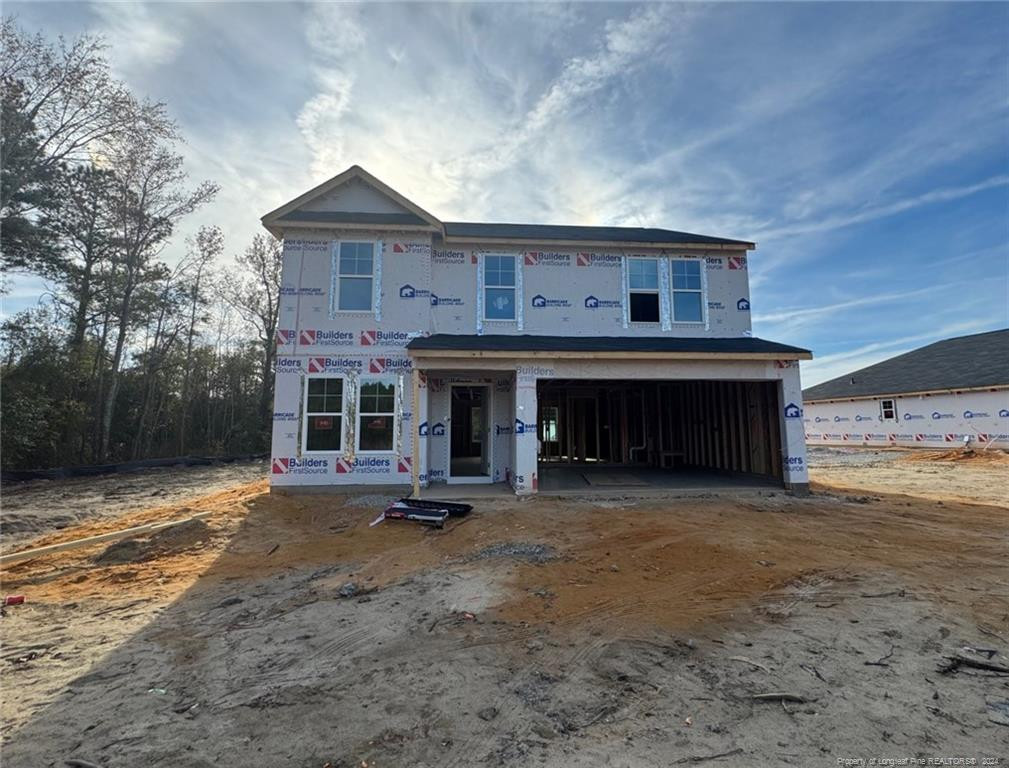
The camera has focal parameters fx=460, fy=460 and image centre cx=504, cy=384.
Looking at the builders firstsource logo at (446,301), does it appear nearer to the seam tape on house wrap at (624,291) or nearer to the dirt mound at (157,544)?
the seam tape on house wrap at (624,291)

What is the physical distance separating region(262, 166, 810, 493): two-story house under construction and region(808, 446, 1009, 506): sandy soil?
3222 millimetres

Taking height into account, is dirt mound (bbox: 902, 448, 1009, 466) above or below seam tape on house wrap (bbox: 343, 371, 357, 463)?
below

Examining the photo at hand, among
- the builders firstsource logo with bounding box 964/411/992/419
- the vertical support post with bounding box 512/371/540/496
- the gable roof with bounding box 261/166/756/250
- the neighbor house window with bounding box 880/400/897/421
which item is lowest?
the vertical support post with bounding box 512/371/540/496

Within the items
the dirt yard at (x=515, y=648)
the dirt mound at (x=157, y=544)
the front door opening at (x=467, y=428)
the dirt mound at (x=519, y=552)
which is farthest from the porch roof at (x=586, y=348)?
the dirt mound at (x=157, y=544)

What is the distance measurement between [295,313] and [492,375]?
16.2 feet

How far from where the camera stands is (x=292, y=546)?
23.9 feet

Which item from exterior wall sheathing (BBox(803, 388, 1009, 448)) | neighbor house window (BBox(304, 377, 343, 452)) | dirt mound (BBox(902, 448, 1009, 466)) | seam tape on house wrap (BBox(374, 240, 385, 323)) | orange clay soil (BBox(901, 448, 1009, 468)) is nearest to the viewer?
neighbor house window (BBox(304, 377, 343, 452))

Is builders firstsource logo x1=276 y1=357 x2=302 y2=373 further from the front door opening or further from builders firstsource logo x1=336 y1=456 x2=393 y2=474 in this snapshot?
the front door opening

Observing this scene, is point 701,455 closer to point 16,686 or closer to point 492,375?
point 492,375

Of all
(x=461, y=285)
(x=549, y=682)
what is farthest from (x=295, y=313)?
(x=549, y=682)

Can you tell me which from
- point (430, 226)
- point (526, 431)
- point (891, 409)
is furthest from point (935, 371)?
point (430, 226)

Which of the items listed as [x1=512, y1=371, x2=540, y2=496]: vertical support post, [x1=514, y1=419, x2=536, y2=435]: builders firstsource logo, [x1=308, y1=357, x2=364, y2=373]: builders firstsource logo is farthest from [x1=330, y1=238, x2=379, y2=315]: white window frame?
[x1=514, y1=419, x2=536, y2=435]: builders firstsource logo

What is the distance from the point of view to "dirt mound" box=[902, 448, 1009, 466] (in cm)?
1769

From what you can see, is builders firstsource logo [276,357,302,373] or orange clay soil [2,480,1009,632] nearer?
orange clay soil [2,480,1009,632]
